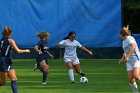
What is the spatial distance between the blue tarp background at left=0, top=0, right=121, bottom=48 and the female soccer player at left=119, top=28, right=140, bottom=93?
2288 centimetres

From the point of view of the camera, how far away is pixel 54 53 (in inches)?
Result: 1601

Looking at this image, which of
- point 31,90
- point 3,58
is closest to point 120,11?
point 31,90

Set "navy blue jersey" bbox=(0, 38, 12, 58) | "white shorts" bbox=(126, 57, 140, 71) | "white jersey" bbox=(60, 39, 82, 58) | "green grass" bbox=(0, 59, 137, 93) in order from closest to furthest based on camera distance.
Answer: "navy blue jersey" bbox=(0, 38, 12, 58)
"white shorts" bbox=(126, 57, 140, 71)
"green grass" bbox=(0, 59, 137, 93)
"white jersey" bbox=(60, 39, 82, 58)

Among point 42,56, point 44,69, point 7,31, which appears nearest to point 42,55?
point 42,56

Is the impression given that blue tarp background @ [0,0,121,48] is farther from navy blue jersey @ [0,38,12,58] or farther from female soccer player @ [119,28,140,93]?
navy blue jersey @ [0,38,12,58]

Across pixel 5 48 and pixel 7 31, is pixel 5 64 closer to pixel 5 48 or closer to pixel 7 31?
pixel 5 48

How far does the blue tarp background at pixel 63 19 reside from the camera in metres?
40.1

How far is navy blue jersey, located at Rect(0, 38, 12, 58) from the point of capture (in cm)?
1572

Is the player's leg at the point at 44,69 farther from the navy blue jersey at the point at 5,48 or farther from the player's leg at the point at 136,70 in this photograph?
the navy blue jersey at the point at 5,48

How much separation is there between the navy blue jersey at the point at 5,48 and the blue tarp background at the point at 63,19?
23915mm

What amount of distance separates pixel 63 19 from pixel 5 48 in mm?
24932

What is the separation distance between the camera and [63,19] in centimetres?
4062

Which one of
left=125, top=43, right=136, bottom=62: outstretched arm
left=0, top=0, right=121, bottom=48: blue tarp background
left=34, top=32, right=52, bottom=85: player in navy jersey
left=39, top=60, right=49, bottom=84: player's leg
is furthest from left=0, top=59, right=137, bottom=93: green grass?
left=0, top=0, right=121, bottom=48: blue tarp background

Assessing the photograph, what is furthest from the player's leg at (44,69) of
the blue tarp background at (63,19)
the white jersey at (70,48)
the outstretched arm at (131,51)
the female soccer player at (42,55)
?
the blue tarp background at (63,19)
